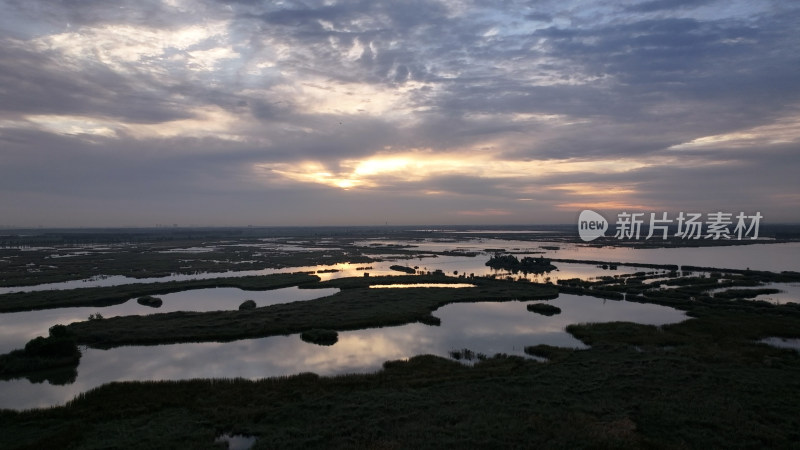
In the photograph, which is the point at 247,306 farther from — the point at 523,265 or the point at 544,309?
the point at 523,265

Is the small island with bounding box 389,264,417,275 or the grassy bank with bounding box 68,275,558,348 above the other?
the small island with bounding box 389,264,417,275

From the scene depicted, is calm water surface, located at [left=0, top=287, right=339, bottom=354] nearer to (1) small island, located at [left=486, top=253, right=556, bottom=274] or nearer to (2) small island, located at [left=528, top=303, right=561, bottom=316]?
(2) small island, located at [left=528, top=303, right=561, bottom=316]

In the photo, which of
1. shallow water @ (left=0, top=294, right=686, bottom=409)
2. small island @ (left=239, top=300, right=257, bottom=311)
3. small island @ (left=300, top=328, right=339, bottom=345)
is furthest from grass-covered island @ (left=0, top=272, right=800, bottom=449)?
small island @ (left=239, top=300, right=257, bottom=311)

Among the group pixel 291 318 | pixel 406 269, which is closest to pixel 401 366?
pixel 291 318

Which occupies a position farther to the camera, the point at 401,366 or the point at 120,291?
the point at 120,291

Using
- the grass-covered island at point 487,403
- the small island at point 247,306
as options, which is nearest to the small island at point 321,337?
the grass-covered island at point 487,403

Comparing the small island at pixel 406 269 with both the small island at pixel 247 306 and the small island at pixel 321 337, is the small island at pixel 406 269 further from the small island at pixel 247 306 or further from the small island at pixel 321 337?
the small island at pixel 321 337

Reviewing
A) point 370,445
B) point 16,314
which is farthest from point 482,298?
point 16,314

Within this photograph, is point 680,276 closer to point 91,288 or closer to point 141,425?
point 141,425

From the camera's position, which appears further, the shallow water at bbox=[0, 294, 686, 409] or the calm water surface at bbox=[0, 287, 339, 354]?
the calm water surface at bbox=[0, 287, 339, 354]
